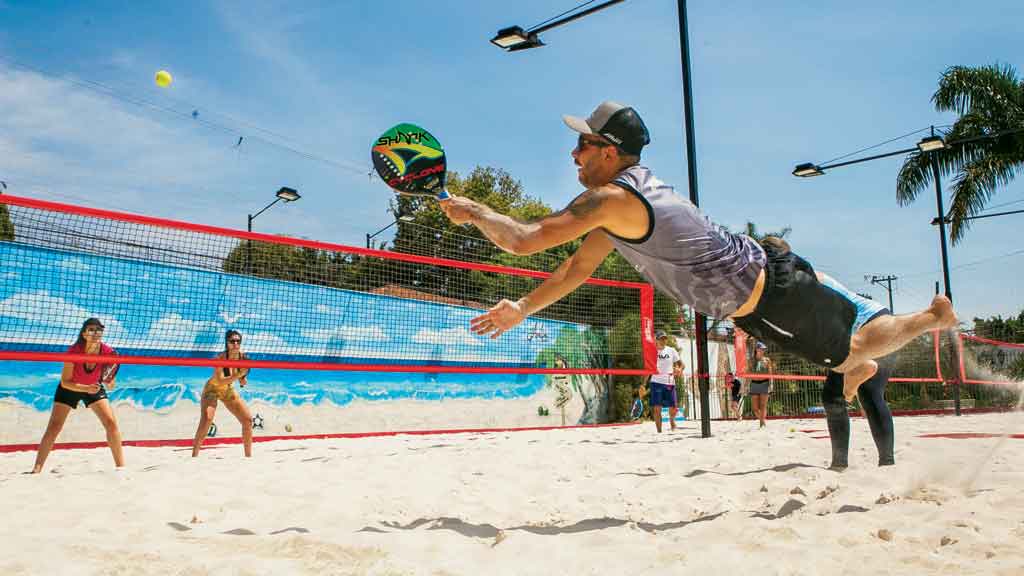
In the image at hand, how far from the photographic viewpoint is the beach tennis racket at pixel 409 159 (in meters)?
3.70

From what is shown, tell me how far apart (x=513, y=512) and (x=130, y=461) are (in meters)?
4.73

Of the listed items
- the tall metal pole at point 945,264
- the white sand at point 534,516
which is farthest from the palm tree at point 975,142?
the white sand at point 534,516

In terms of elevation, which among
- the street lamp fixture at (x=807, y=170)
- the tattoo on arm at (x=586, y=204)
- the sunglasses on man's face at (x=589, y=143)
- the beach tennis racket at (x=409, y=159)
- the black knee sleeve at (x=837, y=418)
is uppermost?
the street lamp fixture at (x=807, y=170)

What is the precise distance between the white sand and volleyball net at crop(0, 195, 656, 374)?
1.86 m

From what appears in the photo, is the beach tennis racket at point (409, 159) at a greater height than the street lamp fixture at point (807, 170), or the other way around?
the street lamp fixture at point (807, 170)

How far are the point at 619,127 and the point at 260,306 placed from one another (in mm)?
10114

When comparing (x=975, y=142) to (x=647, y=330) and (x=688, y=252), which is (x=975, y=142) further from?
(x=688, y=252)

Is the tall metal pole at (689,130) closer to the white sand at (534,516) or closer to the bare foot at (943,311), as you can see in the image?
the white sand at (534,516)

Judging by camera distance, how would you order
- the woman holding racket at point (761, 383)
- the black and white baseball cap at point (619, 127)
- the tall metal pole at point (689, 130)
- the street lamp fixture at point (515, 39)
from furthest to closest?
the woman holding racket at point (761, 383)
the street lamp fixture at point (515, 39)
the tall metal pole at point (689, 130)
the black and white baseball cap at point (619, 127)

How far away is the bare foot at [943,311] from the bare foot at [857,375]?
536 millimetres

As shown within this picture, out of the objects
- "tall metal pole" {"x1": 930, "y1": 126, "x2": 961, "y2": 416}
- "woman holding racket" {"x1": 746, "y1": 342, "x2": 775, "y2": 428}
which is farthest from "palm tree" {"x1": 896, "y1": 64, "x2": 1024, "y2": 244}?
"woman holding racket" {"x1": 746, "y1": 342, "x2": 775, "y2": 428}

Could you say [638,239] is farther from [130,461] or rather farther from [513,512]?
[130,461]

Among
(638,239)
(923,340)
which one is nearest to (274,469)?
(638,239)

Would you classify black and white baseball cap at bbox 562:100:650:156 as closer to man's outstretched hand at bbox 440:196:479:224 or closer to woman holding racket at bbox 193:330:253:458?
man's outstretched hand at bbox 440:196:479:224
